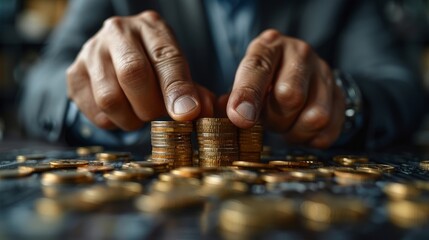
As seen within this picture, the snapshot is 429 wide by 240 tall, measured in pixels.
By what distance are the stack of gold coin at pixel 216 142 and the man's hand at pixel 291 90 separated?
5cm

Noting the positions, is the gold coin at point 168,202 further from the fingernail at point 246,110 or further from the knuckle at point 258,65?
the knuckle at point 258,65

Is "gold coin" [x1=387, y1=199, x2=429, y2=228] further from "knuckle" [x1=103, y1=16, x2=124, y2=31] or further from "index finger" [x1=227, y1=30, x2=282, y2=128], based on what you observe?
"knuckle" [x1=103, y1=16, x2=124, y2=31]

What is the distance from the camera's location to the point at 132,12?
1.52m

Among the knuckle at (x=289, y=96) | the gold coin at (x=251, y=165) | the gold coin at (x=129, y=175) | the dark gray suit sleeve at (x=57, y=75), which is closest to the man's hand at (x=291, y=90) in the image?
the knuckle at (x=289, y=96)

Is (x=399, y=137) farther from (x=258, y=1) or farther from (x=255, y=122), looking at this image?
(x=255, y=122)

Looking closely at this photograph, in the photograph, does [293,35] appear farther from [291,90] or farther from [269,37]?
[291,90]

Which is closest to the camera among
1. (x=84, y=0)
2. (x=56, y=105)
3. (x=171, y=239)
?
(x=171, y=239)

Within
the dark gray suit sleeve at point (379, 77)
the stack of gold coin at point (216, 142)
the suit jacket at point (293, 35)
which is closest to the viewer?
the stack of gold coin at point (216, 142)

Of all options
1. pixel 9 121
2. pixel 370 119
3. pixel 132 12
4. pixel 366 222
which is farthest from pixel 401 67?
pixel 9 121

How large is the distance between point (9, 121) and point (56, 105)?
1.86 m

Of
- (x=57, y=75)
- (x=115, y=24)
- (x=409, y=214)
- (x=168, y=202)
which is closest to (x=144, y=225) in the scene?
(x=168, y=202)

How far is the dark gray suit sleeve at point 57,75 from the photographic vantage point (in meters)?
1.24

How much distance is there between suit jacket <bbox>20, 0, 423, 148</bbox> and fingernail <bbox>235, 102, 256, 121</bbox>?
2.23 feet

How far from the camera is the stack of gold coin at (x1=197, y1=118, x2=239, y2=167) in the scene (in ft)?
2.34
